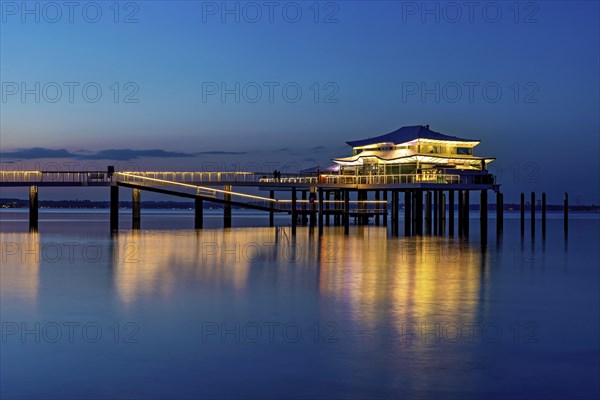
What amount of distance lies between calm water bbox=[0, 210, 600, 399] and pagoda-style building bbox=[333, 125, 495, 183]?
23.9 metres

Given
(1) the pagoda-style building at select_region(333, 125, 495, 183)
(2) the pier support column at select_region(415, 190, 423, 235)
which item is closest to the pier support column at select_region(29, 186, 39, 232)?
(1) the pagoda-style building at select_region(333, 125, 495, 183)

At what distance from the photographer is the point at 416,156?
56719 millimetres

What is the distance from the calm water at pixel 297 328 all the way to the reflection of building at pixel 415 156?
24.0 meters

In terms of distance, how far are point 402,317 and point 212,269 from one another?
12.6 meters

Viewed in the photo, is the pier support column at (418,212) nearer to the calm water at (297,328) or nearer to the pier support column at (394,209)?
the pier support column at (394,209)

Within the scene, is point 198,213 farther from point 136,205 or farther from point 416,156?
point 416,156

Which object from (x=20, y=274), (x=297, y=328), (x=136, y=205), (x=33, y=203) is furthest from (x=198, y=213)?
(x=297, y=328)

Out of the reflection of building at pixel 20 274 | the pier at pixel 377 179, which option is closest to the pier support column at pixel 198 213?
the pier at pixel 377 179

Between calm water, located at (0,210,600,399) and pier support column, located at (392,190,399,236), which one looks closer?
calm water, located at (0,210,600,399)

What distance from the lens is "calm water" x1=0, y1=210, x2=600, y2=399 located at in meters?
12.4

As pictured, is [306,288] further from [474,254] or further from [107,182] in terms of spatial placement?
[107,182]

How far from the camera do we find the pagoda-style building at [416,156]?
187ft

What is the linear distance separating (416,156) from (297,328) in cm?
4083

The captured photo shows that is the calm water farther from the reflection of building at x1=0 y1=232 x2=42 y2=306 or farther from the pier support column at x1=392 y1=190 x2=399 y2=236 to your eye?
the pier support column at x1=392 y1=190 x2=399 y2=236
